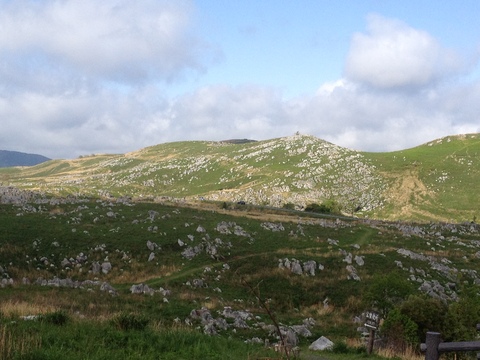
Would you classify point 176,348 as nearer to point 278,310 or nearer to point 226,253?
point 278,310

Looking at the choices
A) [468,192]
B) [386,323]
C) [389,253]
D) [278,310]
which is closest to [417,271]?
[389,253]

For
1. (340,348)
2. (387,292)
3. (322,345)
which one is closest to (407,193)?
(387,292)

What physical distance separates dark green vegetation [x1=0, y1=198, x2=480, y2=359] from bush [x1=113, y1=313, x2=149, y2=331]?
4 centimetres

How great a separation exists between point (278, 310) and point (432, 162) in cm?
18886

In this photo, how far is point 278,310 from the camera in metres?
35.1

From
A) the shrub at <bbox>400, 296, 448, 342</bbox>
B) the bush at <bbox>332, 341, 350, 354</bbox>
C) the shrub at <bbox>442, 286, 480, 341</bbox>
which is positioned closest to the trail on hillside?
the shrub at <bbox>442, 286, 480, 341</bbox>

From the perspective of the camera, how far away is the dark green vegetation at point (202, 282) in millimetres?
14266

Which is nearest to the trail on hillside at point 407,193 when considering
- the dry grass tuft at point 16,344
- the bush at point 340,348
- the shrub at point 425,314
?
the shrub at point 425,314

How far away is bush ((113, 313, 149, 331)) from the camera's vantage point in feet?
49.3

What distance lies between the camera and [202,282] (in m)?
38.7

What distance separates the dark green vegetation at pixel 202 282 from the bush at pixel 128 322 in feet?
0.12

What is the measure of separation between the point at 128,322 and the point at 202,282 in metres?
24.0

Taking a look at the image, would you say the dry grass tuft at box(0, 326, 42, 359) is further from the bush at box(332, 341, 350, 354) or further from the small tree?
the small tree

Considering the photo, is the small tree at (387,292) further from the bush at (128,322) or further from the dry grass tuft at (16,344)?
the dry grass tuft at (16,344)
